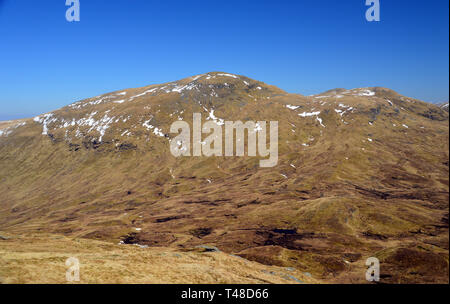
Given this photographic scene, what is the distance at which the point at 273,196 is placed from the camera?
19350 centimetres

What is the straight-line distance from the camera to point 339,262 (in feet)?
327

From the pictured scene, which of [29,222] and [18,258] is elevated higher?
[18,258]

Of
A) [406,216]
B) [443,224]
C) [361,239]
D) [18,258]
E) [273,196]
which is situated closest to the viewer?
[18,258]

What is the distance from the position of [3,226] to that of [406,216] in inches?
10326
